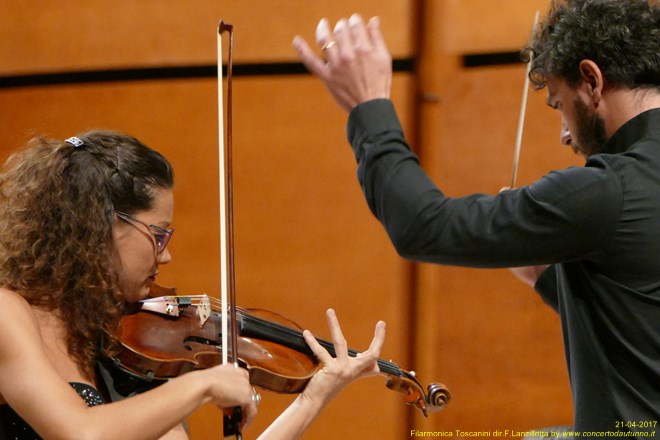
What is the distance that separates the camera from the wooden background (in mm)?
2652

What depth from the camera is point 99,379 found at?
5.00 ft

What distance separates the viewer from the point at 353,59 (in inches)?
45.4

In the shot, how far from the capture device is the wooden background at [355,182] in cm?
265

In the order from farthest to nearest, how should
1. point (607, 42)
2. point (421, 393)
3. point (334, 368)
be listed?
point (421, 393), point (334, 368), point (607, 42)

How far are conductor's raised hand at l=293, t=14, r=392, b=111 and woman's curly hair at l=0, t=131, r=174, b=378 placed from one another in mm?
525

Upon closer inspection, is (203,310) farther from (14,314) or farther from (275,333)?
(14,314)

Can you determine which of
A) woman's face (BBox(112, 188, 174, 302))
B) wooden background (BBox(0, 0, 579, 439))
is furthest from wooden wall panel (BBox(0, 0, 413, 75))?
woman's face (BBox(112, 188, 174, 302))

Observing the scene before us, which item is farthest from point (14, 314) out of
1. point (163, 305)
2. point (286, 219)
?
point (286, 219)

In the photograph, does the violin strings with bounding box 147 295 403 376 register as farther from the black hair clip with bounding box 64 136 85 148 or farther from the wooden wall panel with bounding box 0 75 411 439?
the wooden wall panel with bounding box 0 75 411 439

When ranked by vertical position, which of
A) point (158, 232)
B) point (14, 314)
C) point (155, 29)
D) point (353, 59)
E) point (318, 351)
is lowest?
point (318, 351)

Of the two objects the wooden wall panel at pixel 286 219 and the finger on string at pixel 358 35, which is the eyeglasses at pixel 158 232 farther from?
the wooden wall panel at pixel 286 219

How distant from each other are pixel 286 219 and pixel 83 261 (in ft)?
4.18

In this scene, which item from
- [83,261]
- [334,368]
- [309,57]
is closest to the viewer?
[309,57]

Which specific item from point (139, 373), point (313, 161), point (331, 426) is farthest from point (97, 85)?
point (139, 373)
